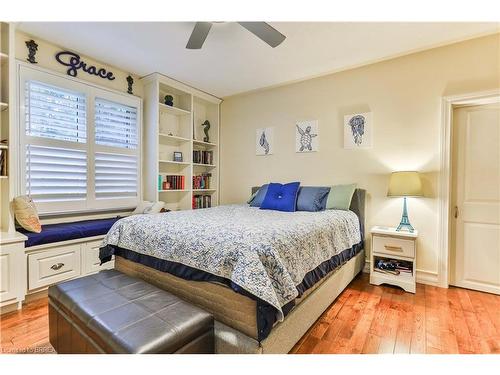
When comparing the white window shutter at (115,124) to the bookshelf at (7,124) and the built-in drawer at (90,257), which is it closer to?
the bookshelf at (7,124)

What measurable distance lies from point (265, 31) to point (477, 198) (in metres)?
2.71

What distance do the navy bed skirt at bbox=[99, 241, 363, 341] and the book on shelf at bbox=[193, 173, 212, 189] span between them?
7.27ft

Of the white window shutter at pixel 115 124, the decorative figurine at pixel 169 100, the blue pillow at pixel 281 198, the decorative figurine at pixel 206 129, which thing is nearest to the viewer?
the blue pillow at pixel 281 198

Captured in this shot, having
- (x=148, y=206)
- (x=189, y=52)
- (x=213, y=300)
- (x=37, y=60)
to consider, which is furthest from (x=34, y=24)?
(x=213, y=300)

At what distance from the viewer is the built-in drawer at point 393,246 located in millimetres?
2543

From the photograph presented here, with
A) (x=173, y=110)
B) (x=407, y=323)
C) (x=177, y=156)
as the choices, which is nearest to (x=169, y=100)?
(x=173, y=110)

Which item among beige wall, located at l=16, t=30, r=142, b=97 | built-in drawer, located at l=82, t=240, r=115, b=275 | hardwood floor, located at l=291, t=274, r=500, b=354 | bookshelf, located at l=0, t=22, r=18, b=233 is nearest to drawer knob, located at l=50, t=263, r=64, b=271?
built-in drawer, located at l=82, t=240, r=115, b=275

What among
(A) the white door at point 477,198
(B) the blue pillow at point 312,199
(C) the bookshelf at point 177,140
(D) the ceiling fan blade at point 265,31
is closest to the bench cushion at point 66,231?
(C) the bookshelf at point 177,140

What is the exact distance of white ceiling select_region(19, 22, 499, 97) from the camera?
239 cm

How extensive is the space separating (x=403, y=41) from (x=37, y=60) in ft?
12.7

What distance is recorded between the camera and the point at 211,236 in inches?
62.1

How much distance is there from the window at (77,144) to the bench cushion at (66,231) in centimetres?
26

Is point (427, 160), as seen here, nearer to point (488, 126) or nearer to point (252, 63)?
point (488, 126)

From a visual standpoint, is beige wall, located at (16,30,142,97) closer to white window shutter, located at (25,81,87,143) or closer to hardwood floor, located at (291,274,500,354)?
white window shutter, located at (25,81,87,143)
